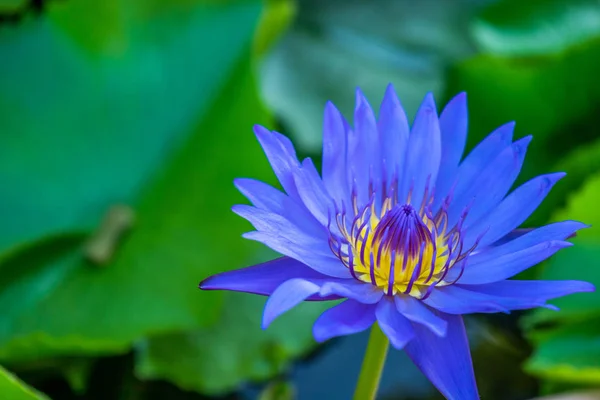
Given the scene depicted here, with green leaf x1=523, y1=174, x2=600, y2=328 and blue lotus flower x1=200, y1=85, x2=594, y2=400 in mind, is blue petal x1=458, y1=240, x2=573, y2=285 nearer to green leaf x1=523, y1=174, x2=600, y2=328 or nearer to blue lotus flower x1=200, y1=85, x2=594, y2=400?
blue lotus flower x1=200, y1=85, x2=594, y2=400

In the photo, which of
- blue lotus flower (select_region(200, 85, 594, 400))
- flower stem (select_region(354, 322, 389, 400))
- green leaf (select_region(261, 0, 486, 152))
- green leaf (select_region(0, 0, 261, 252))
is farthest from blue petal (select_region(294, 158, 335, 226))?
green leaf (select_region(261, 0, 486, 152))

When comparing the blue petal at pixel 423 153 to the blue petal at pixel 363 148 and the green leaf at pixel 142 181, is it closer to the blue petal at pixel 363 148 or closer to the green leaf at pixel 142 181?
the blue petal at pixel 363 148

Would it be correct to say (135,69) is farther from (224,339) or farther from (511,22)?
(511,22)

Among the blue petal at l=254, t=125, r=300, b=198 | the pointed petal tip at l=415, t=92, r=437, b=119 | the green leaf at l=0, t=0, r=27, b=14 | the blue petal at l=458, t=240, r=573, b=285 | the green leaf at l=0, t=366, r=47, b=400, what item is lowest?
the green leaf at l=0, t=366, r=47, b=400

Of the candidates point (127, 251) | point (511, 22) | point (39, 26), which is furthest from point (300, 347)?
point (511, 22)

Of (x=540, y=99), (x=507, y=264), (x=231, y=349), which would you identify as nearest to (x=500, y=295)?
(x=507, y=264)

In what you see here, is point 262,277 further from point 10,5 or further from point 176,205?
point 10,5

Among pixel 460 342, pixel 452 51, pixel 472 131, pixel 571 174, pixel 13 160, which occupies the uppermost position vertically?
pixel 452 51
